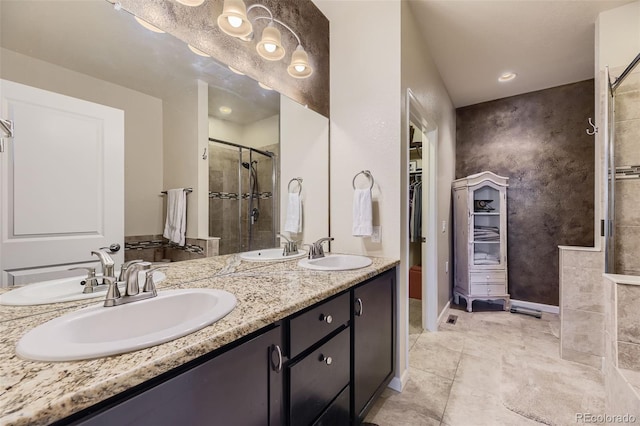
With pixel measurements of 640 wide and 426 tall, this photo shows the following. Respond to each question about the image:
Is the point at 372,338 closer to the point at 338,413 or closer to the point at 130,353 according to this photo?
the point at 338,413

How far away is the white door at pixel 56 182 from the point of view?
0.80m

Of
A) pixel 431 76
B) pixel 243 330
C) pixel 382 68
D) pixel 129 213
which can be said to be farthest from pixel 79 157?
pixel 431 76

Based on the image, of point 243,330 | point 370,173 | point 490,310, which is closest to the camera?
point 243,330

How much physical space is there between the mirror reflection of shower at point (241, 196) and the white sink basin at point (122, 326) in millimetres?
480

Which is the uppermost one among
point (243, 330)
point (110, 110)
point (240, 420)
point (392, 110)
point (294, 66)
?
point (294, 66)

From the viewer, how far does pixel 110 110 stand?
3.25ft

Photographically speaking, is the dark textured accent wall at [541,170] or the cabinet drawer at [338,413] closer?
the cabinet drawer at [338,413]

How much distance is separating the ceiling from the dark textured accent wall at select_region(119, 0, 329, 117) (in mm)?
728

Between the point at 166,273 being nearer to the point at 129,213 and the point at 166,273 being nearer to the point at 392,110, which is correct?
the point at 129,213

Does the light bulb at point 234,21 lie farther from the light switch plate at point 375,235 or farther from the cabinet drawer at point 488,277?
the cabinet drawer at point 488,277

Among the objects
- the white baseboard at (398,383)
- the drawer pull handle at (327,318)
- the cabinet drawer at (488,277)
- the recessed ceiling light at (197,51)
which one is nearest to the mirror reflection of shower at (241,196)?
the recessed ceiling light at (197,51)

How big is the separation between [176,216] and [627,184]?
→ 2.89 meters

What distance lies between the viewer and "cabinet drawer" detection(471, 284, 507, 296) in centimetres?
310

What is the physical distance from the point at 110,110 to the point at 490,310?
3.78 m
